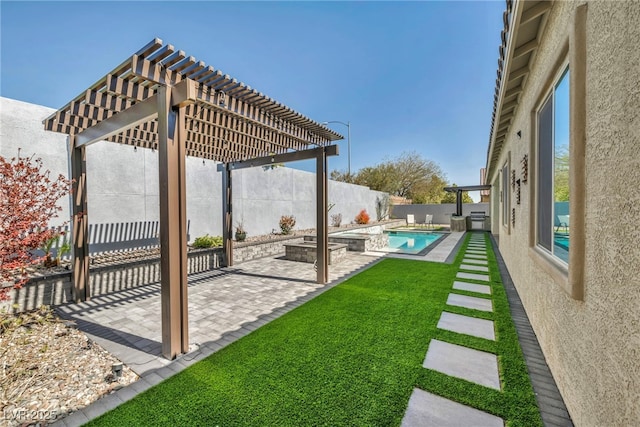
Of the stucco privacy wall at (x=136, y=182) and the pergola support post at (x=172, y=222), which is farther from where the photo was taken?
the stucco privacy wall at (x=136, y=182)

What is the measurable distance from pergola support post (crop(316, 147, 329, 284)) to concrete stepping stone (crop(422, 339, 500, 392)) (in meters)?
3.58

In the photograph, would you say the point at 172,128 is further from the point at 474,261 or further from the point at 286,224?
the point at 286,224

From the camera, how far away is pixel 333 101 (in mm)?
27734

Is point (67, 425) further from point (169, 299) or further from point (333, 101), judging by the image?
point (333, 101)

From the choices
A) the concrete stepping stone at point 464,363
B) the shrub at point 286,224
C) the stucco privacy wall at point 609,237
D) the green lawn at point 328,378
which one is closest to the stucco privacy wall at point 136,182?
the shrub at point 286,224

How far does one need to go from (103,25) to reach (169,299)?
25.1 ft

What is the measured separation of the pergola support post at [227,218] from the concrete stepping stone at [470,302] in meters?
6.69

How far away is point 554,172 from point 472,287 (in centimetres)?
405

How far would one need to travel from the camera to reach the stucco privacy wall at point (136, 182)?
5945mm

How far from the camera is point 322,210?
22.9 ft

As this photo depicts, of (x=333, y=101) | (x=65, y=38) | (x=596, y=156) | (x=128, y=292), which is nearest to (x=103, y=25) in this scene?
(x=65, y=38)

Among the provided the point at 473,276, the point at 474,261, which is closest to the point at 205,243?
the point at 473,276

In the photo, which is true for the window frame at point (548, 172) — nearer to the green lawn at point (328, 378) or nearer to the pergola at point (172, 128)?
the green lawn at point (328, 378)

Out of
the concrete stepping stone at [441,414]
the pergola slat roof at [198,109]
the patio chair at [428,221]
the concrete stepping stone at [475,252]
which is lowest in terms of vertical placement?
the concrete stepping stone at [441,414]
